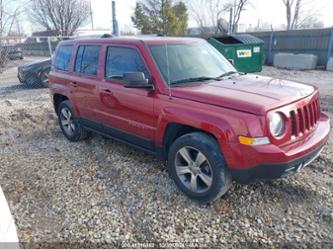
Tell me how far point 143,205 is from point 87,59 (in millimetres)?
2517

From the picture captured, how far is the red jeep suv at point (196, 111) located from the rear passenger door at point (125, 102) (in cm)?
1

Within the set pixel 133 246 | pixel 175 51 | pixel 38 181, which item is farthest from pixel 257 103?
pixel 38 181

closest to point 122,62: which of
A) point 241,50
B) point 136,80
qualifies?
point 136,80

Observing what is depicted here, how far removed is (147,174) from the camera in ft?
12.6

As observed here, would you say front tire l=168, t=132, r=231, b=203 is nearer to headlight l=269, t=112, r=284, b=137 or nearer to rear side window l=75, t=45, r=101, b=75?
headlight l=269, t=112, r=284, b=137

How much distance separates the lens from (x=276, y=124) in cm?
266

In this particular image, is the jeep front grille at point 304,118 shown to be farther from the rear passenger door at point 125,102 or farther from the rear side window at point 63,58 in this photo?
the rear side window at point 63,58

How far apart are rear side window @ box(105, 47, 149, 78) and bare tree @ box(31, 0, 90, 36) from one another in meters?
24.2

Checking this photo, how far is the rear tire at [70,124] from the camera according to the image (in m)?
5.00

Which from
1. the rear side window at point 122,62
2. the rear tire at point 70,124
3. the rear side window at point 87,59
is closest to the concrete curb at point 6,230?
the rear side window at point 122,62

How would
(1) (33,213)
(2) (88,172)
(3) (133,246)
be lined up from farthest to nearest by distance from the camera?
(2) (88,172) < (1) (33,213) < (3) (133,246)

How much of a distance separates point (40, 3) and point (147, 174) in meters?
26.6

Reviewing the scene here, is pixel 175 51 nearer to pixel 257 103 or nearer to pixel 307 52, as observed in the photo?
pixel 257 103

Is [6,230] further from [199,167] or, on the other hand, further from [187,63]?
[187,63]
